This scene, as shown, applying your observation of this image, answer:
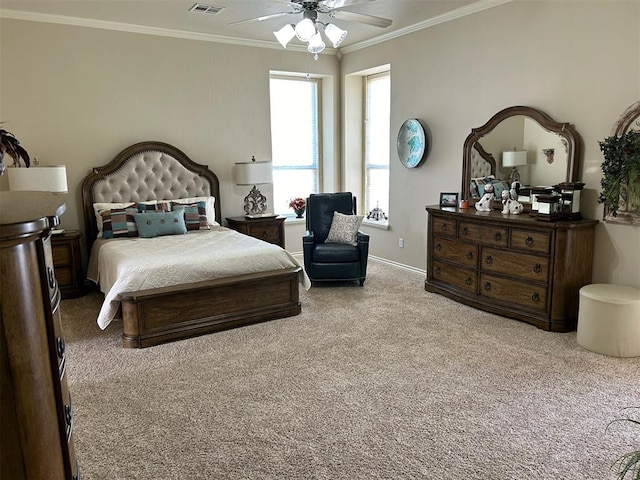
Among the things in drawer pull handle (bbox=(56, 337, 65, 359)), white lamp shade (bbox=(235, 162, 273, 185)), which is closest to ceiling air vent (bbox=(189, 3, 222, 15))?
white lamp shade (bbox=(235, 162, 273, 185))

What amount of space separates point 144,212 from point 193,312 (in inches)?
69.7

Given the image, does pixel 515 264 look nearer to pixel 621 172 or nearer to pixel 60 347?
pixel 621 172

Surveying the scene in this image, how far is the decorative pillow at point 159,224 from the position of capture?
512 cm

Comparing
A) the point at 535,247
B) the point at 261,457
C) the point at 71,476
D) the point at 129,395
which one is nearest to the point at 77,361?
the point at 129,395

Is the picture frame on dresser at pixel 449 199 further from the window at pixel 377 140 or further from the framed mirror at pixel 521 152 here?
the window at pixel 377 140

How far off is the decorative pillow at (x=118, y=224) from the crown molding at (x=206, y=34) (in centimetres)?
210

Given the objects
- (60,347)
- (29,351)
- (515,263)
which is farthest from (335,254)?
(29,351)

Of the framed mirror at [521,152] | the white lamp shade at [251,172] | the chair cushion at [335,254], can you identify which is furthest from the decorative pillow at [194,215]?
the framed mirror at [521,152]

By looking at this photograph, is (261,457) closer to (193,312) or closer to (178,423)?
(178,423)

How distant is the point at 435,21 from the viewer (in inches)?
212

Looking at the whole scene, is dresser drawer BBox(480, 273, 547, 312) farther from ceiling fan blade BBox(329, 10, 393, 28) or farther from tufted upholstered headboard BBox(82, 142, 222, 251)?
tufted upholstered headboard BBox(82, 142, 222, 251)

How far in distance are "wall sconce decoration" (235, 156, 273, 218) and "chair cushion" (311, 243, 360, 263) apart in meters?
1.23

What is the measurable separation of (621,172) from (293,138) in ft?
14.7

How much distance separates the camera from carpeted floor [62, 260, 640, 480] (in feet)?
7.81
